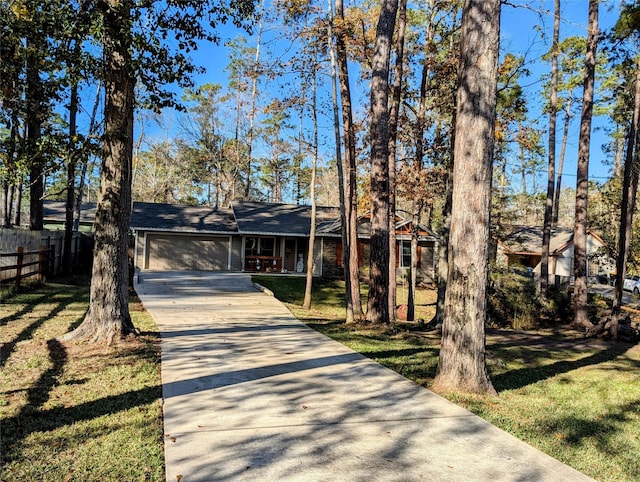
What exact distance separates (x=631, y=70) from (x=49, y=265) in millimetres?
20286

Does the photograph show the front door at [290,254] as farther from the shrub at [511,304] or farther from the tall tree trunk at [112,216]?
the tall tree trunk at [112,216]

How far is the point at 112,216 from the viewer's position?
6902mm

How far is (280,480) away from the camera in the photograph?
9.98ft

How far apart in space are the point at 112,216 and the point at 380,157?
17.9 ft

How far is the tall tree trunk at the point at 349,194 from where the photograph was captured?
10.8 meters

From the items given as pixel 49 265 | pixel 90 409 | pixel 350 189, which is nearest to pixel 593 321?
pixel 350 189

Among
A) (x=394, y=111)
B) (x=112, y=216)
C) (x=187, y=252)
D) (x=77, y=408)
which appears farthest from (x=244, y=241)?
(x=77, y=408)

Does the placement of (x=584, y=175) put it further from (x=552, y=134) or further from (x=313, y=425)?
(x=313, y=425)

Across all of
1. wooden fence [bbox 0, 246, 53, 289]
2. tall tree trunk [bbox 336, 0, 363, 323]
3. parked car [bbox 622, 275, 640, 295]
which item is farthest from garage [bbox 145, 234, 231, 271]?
parked car [bbox 622, 275, 640, 295]

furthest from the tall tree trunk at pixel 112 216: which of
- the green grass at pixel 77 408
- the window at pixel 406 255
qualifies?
the window at pixel 406 255

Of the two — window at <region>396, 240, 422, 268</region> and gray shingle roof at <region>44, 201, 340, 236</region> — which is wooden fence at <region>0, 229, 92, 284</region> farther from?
window at <region>396, 240, 422, 268</region>

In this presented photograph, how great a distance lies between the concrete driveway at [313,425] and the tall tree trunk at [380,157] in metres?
2.83

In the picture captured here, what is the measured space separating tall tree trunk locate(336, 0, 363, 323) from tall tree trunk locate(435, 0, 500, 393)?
206 inches

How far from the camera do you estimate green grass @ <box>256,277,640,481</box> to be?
3.91m
